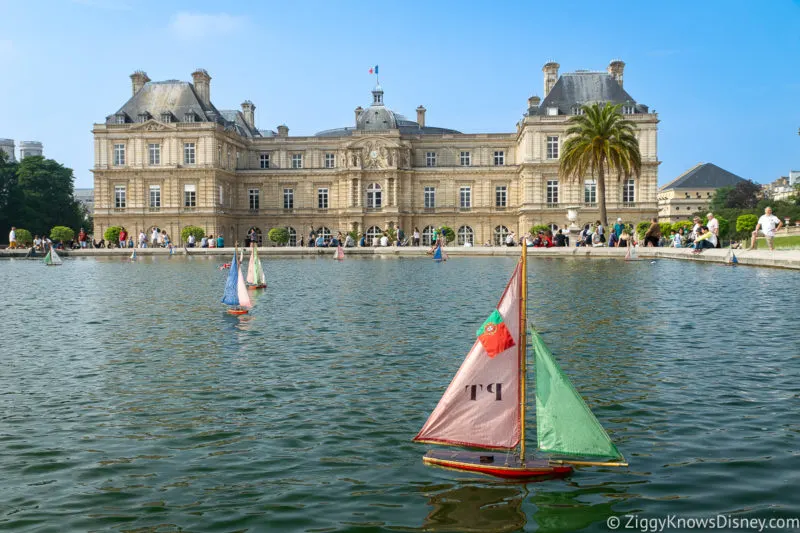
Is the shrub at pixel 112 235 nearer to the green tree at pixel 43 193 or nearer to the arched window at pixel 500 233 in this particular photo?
the green tree at pixel 43 193

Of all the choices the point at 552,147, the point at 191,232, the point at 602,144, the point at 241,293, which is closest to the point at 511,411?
the point at 241,293

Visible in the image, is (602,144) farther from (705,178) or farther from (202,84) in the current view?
(705,178)

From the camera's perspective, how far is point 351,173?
246 feet

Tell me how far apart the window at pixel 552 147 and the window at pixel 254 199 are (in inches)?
1151

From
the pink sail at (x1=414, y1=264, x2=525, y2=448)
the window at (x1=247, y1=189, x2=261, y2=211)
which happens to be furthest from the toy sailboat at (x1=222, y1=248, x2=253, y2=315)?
the window at (x1=247, y1=189, x2=261, y2=211)

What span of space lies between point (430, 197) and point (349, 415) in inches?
2683

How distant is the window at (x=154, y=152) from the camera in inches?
2879

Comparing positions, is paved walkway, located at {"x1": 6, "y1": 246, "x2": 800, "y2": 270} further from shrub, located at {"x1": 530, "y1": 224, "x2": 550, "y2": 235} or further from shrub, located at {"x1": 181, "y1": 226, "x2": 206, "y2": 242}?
shrub, located at {"x1": 530, "y1": 224, "x2": 550, "y2": 235}

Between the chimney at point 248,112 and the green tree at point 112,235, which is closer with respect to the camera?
the green tree at point 112,235

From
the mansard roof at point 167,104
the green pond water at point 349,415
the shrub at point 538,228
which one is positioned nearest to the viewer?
the green pond water at point 349,415

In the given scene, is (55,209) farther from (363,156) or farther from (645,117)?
(645,117)

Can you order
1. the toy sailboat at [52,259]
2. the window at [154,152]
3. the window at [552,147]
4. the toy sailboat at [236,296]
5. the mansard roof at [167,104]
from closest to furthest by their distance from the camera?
the toy sailboat at [236,296] < the toy sailboat at [52,259] < the window at [552,147] < the window at [154,152] < the mansard roof at [167,104]

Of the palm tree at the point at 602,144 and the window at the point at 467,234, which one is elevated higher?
the palm tree at the point at 602,144

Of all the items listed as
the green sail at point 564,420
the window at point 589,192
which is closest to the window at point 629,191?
the window at point 589,192
